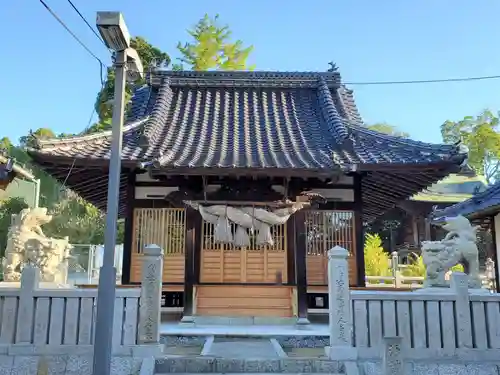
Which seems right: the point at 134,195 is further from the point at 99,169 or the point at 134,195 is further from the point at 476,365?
the point at 476,365

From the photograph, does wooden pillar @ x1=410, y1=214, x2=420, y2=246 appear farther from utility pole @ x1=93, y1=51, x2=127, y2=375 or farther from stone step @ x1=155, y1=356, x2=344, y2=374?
utility pole @ x1=93, y1=51, x2=127, y2=375

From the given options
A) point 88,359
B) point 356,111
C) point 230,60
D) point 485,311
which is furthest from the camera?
point 230,60

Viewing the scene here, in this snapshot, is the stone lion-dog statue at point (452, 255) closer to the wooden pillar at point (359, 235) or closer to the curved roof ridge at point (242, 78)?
the wooden pillar at point (359, 235)

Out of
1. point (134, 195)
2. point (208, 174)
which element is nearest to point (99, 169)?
point (134, 195)

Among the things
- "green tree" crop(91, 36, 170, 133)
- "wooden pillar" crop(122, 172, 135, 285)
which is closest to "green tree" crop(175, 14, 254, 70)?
"green tree" crop(91, 36, 170, 133)

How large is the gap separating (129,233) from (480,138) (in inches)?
1408

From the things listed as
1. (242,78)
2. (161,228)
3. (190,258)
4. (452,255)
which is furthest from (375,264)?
(452,255)

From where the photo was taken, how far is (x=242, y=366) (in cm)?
636

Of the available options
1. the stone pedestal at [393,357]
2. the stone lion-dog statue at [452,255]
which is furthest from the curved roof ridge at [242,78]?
the stone pedestal at [393,357]

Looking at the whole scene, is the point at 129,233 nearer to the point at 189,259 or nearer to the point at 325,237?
the point at 189,259

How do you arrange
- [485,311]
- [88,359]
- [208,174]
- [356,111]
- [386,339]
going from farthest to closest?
[356,111] < [208,174] < [485,311] < [88,359] < [386,339]

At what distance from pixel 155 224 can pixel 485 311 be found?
7.11m

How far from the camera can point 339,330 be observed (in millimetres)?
6531

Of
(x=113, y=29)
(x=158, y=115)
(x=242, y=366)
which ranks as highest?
(x=158, y=115)
